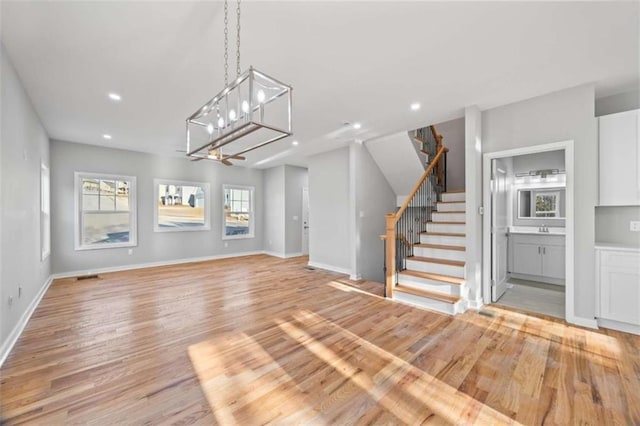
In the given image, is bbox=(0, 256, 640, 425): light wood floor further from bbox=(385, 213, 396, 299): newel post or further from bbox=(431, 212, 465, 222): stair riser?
bbox=(431, 212, 465, 222): stair riser

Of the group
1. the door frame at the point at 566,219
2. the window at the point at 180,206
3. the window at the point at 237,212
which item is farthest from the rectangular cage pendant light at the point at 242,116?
the door frame at the point at 566,219

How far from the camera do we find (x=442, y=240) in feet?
14.9

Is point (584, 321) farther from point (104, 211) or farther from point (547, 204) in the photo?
point (104, 211)

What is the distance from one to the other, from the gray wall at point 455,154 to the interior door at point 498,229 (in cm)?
183

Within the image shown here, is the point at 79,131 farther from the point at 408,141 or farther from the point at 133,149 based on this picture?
the point at 408,141

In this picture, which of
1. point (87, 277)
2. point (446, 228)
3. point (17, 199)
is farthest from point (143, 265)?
point (446, 228)

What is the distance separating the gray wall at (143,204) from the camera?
17.9 ft

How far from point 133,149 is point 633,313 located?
879 centimetres

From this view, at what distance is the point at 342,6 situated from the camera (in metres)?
1.91

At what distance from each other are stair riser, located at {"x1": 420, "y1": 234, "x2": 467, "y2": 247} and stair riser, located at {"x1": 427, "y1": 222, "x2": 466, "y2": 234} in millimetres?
271

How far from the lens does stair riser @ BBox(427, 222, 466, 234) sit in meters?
4.55

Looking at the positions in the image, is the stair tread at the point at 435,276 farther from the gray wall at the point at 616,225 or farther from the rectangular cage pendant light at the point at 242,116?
the rectangular cage pendant light at the point at 242,116

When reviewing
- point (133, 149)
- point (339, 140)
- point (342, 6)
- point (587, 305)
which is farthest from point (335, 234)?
point (133, 149)

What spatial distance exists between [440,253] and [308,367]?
296 centimetres
